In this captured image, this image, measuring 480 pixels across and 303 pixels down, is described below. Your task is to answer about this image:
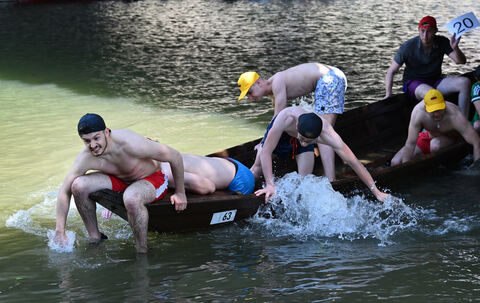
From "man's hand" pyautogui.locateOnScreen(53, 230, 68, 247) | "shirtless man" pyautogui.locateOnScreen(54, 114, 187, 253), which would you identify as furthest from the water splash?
"man's hand" pyautogui.locateOnScreen(53, 230, 68, 247)

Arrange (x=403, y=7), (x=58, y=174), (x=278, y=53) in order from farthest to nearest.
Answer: (x=403, y=7) < (x=278, y=53) < (x=58, y=174)

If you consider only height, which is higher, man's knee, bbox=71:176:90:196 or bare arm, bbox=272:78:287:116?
bare arm, bbox=272:78:287:116

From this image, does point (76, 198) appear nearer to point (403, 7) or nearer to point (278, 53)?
point (278, 53)

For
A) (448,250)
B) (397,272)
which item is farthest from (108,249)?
(448,250)

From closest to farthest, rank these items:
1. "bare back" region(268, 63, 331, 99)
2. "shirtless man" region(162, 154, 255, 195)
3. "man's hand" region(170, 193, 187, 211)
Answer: "man's hand" region(170, 193, 187, 211)
"shirtless man" region(162, 154, 255, 195)
"bare back" region(268, 63, 331, 99)

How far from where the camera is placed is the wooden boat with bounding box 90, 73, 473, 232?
6.27 metres

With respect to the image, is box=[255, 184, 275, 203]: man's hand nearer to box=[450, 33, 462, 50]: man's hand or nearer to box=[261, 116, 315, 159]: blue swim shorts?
box=[261, 116, 315, 159]: blue swim shorts

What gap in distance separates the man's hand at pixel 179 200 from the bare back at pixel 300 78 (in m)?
2.13

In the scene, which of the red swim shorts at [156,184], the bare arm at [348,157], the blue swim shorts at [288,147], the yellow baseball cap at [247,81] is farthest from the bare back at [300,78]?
the red swim shorts at [156,184]

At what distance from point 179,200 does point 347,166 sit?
3330 mm

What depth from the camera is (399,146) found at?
9.54 m

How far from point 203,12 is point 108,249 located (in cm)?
2698

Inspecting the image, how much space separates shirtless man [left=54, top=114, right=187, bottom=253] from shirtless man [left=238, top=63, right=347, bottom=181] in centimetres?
170

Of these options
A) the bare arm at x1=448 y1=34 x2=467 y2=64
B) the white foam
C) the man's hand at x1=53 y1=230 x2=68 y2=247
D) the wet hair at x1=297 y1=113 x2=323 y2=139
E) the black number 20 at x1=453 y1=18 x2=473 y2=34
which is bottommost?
the white foam
